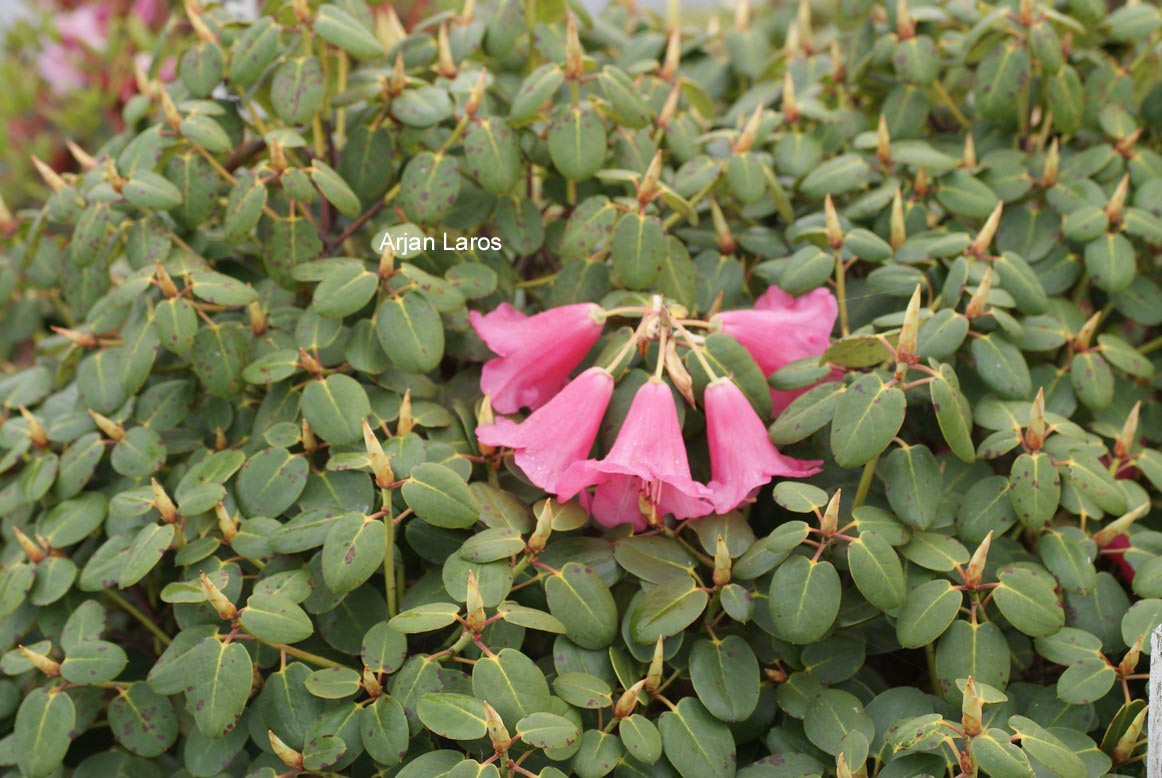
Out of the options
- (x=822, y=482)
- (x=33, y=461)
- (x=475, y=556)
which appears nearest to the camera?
(x=475, y=556)

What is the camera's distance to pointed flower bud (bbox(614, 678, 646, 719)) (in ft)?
3.27

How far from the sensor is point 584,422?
3.70ft

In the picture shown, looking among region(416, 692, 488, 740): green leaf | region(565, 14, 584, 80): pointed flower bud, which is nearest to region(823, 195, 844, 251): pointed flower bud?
region(565, 14, 584, 80): pointed flower bud

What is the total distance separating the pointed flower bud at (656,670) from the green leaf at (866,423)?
238 millimetres

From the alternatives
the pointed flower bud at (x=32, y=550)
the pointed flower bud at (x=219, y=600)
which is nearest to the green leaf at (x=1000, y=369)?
the pointed flower bud at (x=219, y=600)

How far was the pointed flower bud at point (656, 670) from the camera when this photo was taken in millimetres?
1013

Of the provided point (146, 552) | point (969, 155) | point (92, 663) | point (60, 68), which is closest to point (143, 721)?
point (92, 663)

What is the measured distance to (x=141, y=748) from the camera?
1.13m

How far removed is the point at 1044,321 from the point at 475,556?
0.72 metres

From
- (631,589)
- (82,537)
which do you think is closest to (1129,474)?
(631,589)

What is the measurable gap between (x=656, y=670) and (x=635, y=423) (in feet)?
0.78

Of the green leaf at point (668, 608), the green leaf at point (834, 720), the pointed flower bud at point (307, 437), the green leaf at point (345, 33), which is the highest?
the green leaf at point (345, 33)

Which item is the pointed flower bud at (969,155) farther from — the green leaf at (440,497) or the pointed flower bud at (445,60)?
the green leaf at (440,497)

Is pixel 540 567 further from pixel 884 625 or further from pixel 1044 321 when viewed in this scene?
pixel 1044 321
